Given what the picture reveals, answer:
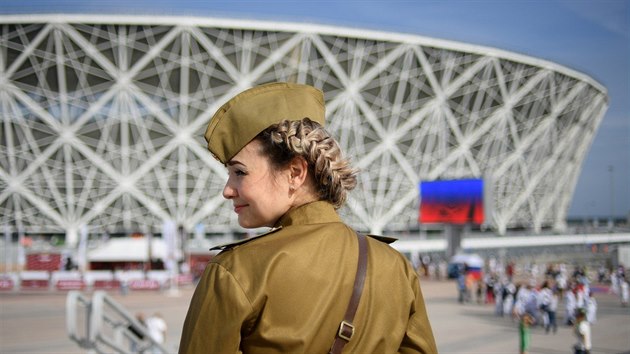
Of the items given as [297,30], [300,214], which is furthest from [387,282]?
[297,30]

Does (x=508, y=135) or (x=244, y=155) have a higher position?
(x=508, y=135)

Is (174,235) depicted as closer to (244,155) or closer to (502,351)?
(502,351)

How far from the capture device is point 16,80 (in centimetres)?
5141

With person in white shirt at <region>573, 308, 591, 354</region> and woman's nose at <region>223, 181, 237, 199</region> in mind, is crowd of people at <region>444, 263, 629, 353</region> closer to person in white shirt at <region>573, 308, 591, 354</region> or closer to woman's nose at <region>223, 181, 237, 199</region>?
person in white shirt at <region>573, 308, 591, 354</region>

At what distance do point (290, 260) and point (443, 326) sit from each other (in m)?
17.8

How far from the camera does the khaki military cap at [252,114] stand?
173 centimetres

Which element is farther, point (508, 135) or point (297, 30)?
point (508, 135)

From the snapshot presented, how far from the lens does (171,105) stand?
5322cm

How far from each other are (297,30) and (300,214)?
52398mm

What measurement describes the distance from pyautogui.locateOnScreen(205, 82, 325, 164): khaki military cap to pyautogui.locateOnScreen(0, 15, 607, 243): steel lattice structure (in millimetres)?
48843

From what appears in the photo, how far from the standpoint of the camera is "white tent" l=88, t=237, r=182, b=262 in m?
36.8

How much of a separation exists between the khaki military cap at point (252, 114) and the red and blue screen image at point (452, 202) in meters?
37.0

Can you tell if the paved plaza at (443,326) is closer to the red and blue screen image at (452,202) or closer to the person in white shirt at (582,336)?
the person in white shirt at (582,336)

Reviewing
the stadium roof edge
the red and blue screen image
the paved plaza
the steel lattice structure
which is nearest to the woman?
the paved plaza
